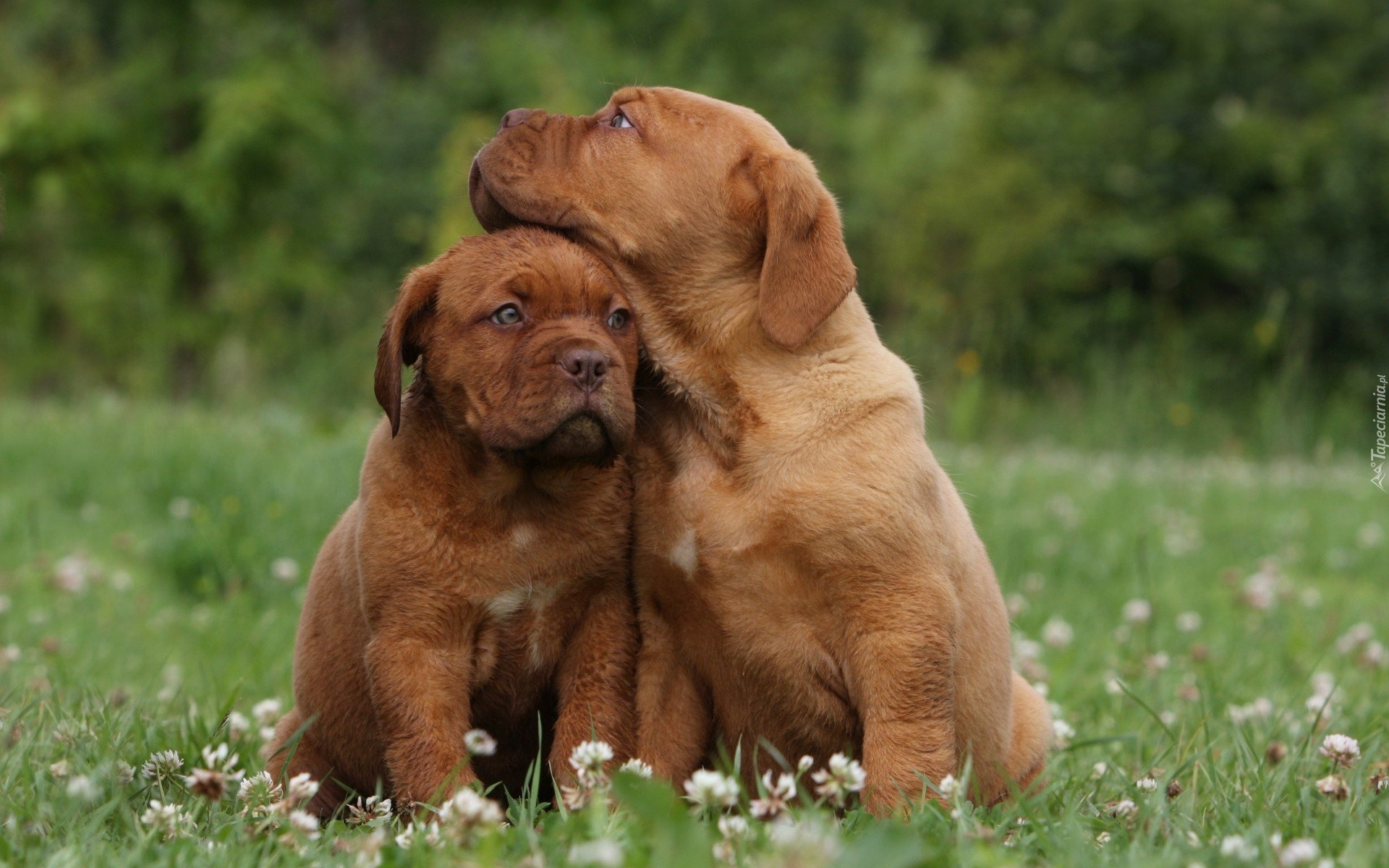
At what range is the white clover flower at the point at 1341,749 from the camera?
10.4 feet

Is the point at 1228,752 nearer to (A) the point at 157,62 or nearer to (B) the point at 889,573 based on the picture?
(B) the point at 889,573

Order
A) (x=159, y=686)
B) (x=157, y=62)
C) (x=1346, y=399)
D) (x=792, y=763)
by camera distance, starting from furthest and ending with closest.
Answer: (x=157, y=62), (x=1346, y=399), (x=159, y=686), (x=792, y=763)

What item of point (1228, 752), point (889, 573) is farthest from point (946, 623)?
point (1228, 752)

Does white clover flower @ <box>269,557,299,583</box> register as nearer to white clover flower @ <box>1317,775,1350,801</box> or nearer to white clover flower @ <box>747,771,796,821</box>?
white clover flower @ <box>747,771,796,821</box>

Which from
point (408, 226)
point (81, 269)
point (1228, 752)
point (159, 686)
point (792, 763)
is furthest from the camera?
point (408, 226)

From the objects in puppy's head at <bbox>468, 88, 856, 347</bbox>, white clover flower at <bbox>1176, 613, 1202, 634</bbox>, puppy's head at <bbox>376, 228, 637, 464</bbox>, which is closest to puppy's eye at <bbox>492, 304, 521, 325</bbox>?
puppy's head at <bbox>376, 228, 637, 464</bbox>

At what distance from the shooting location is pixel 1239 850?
245 cm

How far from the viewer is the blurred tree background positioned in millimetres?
13531

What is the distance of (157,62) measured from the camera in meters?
15.2

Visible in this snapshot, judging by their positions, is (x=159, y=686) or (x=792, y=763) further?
(x=159, y=686)

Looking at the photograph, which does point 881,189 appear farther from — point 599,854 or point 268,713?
point 599,854

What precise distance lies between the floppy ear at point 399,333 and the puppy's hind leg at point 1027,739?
1648mm

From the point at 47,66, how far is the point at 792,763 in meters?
15.2

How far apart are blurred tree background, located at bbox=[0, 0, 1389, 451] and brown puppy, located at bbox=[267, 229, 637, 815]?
772cm
